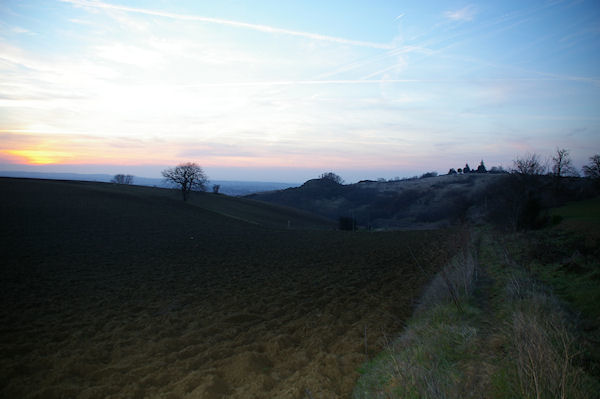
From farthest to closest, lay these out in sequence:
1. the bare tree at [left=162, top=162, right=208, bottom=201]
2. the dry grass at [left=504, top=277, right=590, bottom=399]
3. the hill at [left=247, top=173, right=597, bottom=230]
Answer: the bare tree at [left=162, top=162, right=208, bottom=201] → the hill at [left=247, top=173, right=597, bottom=230] → the dry grass at [left=504, top=277, right=590, bottom=399]

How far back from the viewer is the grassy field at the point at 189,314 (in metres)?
5.88

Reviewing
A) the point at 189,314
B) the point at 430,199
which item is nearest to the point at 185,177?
the point at 189,314

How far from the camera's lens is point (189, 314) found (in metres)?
9.39

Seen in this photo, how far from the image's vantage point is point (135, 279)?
1318 centimetres

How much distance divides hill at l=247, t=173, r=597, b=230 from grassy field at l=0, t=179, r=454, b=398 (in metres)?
19.7

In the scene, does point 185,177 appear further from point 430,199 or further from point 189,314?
point 430,199

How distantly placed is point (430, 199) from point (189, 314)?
3768 inches

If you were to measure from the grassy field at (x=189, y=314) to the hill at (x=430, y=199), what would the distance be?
1965cm

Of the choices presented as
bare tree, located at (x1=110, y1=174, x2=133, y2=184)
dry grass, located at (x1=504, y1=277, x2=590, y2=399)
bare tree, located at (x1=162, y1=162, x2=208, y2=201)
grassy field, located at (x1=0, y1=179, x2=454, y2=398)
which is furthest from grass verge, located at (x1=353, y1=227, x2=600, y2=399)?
bare tree, located at (x1=110, y1=174, x2=133, y2=184)

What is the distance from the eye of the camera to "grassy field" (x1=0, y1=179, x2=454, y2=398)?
19.3 feet

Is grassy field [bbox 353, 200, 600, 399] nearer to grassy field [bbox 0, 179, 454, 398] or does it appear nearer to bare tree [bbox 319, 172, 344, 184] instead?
grassy field [bbox 0, 179, 454, 398]

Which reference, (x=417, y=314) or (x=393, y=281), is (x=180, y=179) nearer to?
(x=393, y=281)

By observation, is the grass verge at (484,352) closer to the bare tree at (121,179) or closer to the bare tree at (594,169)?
the bare tree at (594,169)

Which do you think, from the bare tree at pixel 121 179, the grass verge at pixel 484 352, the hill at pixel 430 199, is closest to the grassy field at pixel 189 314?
the grass verge at pixel 484 352
